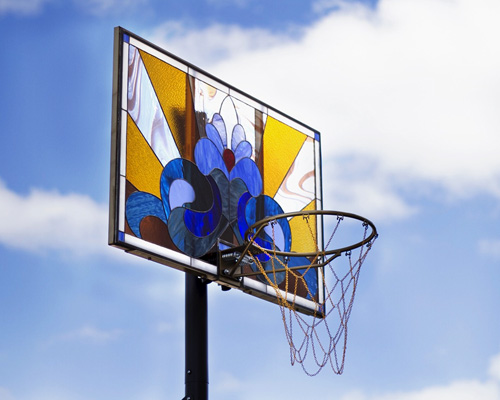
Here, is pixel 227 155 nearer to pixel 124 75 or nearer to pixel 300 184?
pixel 300 184

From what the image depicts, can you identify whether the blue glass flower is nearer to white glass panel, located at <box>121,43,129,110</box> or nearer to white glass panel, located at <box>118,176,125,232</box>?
white glass panel, located at <box>121,43,129,110</box>

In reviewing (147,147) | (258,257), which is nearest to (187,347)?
(258,257)

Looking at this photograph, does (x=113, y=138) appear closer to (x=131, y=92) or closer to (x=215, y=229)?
(x=131, y=92)

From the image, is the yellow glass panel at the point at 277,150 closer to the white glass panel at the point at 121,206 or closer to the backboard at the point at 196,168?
the backboard at the point at 196,168

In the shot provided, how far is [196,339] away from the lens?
364 inches

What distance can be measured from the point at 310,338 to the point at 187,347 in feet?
3.57

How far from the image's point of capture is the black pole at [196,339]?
29.9ft

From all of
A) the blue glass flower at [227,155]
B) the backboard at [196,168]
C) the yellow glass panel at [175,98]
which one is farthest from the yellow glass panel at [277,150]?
the yellow glass panel at [175,98]

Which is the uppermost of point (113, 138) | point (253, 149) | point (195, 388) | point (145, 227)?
point (253, 149)

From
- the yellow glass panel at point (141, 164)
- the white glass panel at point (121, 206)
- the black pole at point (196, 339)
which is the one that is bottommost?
the black pole at point (196, 339)

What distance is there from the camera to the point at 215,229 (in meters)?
9.22

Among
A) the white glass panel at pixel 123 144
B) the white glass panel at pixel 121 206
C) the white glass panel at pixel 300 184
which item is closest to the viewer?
the white glass panel at pixel 121 206

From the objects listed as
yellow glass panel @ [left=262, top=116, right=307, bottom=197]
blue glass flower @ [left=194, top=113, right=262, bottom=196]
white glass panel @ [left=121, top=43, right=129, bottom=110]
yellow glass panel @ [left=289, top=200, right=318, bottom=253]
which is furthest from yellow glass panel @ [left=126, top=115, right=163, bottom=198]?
yellow glass panel @ [left=289, top=200, right=318, bottom=253]

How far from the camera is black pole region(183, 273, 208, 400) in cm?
911
